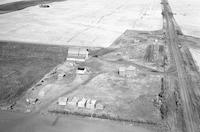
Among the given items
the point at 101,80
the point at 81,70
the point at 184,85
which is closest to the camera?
the point at 184,85

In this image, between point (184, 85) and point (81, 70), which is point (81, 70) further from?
point (184, 85)

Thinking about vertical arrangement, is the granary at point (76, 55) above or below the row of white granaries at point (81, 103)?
above

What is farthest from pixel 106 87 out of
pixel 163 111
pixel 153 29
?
pixel 153 29

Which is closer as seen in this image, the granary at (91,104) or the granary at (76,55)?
the granary at (91,104)

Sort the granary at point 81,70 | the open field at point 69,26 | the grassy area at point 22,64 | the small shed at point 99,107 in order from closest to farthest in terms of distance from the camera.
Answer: the small shed at point 99,107, the grassy area at point 22,64, the granary at point 81,70, the open field at point 69,26

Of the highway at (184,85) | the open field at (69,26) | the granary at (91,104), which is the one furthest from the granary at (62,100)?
the open field at (69,26)

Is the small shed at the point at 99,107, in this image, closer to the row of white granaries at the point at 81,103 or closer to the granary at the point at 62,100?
the row of white granaries at the point at 81,103

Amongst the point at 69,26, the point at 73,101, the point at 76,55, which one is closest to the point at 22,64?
the point at 76,55

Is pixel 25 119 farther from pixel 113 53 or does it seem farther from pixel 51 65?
pixel 113 53

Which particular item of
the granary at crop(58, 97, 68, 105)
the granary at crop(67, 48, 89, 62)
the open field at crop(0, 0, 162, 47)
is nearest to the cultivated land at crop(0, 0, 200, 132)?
the granary at crop(58, 97, 68, 105)
